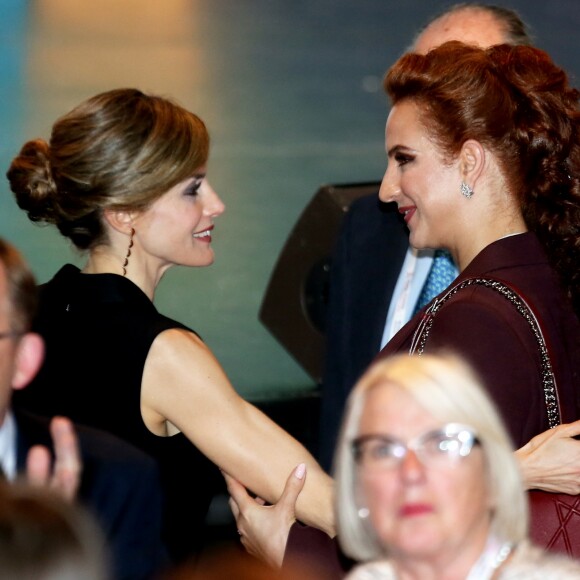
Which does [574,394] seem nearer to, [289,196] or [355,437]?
[355,437]

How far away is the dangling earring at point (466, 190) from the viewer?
2.34 metres

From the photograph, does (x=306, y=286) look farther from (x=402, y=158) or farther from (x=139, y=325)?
(x=139, y=325)

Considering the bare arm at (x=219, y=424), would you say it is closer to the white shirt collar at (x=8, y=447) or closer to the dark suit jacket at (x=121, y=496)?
the dark suit jacket at (x=121, y=496)

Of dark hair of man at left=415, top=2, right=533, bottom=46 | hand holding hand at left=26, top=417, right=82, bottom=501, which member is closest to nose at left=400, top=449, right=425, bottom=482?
hand holding hand at left=26, top=417, right=82, bottom=501

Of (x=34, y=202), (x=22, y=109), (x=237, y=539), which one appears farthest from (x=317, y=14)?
(x=34, y=202)

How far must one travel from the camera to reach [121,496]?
1838 mm

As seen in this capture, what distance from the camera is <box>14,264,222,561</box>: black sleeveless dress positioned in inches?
89.5

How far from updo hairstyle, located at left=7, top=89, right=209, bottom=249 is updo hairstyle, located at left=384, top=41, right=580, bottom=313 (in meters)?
0.51

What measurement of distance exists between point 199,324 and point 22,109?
1.26 metres

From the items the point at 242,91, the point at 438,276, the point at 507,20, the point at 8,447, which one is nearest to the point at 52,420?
the point at 8,447

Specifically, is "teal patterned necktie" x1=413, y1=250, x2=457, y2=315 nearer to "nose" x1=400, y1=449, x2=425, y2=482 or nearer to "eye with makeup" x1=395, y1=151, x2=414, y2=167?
"eye with makeup" x1=395, y1=151, x2=414, y2=167

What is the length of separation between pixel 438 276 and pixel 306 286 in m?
1.48

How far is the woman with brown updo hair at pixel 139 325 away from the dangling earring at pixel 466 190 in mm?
528

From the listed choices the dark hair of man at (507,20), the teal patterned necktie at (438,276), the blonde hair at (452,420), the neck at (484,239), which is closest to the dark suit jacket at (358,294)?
the teal patterned necktie at (438,276)
